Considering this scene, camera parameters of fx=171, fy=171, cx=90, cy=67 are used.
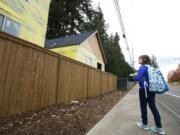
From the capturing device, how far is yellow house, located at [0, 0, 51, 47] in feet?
27.3

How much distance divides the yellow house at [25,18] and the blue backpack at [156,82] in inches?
281

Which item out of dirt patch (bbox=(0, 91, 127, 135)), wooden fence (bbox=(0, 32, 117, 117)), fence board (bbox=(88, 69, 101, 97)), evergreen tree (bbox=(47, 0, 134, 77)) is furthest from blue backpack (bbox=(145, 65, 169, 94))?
evergreen tree (bbox=(47, 0, 134, 77))

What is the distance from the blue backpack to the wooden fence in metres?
3.01

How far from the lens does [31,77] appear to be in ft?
15.2

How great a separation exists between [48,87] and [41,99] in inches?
19.9

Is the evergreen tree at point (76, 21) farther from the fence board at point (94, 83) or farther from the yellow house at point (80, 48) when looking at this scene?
the fence board at point (94, 83)

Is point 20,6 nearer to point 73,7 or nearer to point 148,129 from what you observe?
point 148,129

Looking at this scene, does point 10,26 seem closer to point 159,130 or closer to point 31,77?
point 31,77

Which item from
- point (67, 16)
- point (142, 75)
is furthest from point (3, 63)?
point (67, 16)

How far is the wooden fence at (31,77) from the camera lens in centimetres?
382

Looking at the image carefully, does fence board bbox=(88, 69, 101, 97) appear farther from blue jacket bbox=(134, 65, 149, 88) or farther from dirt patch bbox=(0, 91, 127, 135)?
blue jacket bbox=(134, 65, 149, 88)

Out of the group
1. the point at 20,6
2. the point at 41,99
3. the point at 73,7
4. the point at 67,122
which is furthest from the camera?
the point at 73,7

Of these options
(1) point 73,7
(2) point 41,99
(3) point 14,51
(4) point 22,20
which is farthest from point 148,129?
(1) point 73,7

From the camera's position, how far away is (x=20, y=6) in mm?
9164
